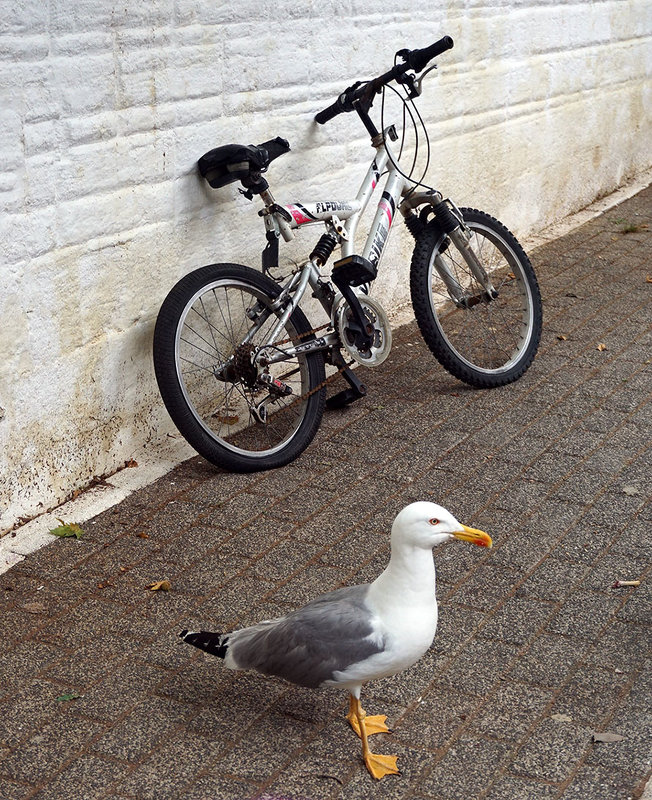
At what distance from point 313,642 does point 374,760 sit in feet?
1.23

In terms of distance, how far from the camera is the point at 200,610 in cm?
395

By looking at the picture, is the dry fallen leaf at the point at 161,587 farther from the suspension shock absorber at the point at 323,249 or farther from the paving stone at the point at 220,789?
the suspension shock absorber at the point at 323,249

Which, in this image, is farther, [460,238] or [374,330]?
[460,238]

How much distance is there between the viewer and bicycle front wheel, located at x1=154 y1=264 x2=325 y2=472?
189 inches

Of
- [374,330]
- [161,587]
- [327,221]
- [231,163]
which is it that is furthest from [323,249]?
[161,587]

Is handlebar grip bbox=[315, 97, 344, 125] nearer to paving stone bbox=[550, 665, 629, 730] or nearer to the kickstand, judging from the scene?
the kickstand

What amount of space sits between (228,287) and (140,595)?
5.48 ft

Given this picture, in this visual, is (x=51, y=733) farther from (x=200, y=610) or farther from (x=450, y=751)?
(x=450, y=751)

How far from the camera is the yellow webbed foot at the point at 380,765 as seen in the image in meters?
3.07

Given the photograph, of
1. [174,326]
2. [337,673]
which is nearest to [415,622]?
[337,673]

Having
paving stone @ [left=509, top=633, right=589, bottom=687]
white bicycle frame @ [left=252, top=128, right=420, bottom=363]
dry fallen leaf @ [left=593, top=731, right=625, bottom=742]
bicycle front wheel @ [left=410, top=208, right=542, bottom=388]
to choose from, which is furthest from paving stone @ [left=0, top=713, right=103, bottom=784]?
bicycle front wheel @ [left=410, top=208, right=542, bottom=388]

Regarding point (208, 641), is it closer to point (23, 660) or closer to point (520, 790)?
point (23, 660)

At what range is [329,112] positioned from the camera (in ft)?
18.5

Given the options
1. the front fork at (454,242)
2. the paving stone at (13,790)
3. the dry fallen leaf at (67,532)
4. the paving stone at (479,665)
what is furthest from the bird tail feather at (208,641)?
the front fork at (454,242)
